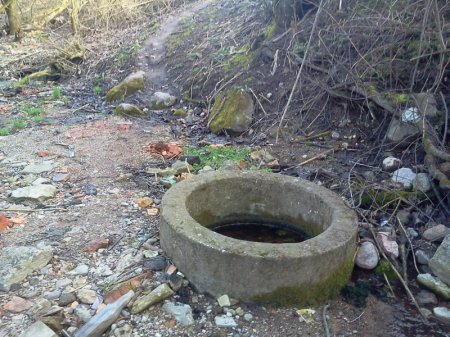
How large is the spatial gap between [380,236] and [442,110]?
1.52 meters

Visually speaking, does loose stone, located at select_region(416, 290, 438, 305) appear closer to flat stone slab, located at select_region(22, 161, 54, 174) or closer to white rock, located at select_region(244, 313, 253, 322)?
white rock, located at select_region(244, 313, 253, 322)

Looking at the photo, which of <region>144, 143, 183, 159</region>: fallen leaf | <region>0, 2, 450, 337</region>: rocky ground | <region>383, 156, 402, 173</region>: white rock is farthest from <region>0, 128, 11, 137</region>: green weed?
<region>383, 156, 402, 173</region>: white rock

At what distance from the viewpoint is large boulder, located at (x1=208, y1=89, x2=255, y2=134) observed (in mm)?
5695

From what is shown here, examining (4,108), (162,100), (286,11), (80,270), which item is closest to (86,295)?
(80,270)

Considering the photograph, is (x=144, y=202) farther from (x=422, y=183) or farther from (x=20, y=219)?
(x=422, y=183)

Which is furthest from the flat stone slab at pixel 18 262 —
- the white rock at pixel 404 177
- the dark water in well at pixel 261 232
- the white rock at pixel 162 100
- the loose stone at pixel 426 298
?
the white rock at pixel 162 100

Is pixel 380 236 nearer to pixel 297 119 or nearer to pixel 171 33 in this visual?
pixel 297 119

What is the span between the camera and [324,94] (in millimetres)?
5336

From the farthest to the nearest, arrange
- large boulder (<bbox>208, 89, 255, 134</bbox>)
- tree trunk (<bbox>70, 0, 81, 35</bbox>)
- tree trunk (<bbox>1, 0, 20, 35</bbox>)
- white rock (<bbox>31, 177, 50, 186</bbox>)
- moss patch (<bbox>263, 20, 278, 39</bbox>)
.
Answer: tree trunk (<bbox>1, 0, 20, 35</bbox>) < tree trunk (<bbox>70, 0, 81, 35</bbox>) < moss patch (<bbox>263, 20, 278, 39</bbox>) < large boulder (<bbox>208, 89, 255, 134</bbox>) < white rock (<bbox>31, 177, 50, 186</bbox>)

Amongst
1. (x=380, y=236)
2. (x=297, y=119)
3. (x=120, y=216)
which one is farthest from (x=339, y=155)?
(x=120, y=216)

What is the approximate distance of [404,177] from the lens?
12.8 ft

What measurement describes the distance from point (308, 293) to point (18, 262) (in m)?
1.87

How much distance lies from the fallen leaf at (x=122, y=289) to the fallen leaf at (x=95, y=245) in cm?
48

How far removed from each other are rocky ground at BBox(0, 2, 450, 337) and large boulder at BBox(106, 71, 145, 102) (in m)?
1.67
